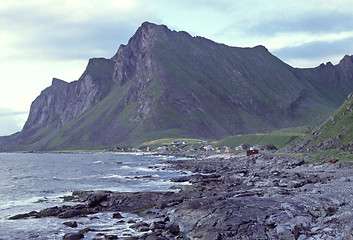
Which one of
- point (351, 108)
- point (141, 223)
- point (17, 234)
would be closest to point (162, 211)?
point (141, 223)

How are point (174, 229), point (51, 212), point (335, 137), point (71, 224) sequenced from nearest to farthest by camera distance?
point (174, 229) → point (71, 224) → point (51, 212) → point (335, 137)

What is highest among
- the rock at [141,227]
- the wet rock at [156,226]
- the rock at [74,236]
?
the rock at [74,236]

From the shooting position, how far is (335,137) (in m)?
87.0

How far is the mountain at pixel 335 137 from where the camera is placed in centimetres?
8188

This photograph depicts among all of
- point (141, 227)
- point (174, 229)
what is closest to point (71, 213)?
point (141, 227)

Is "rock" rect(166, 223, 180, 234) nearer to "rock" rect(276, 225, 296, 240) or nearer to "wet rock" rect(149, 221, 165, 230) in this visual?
"wet rock" rect(149, 221, 165, 230)

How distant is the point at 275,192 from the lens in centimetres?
4350

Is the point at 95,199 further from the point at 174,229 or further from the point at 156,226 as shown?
the point at 174,229

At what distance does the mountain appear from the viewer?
81875 mm

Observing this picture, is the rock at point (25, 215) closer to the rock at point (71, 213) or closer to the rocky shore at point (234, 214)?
the rocky shore at point (234, 214)

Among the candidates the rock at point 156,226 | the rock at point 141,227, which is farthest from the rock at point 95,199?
the rock at point 156,226

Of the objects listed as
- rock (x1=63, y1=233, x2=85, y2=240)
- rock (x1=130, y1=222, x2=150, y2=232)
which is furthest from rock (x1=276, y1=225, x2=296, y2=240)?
rock (x1=63, y1=233, x2=85, y2=240)

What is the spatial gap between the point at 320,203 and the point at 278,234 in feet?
30.0

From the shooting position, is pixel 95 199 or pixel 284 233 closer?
pixel 284 233
